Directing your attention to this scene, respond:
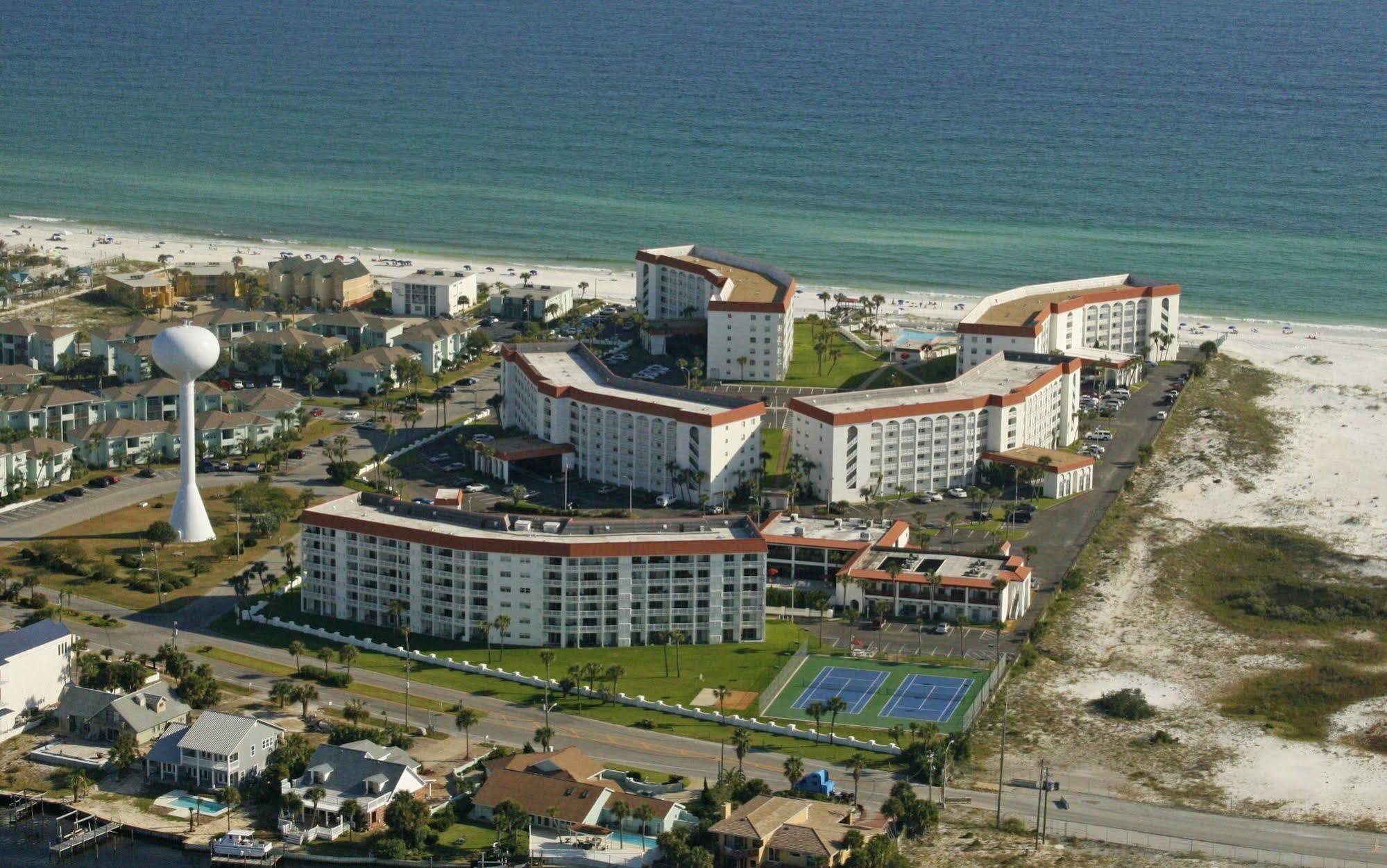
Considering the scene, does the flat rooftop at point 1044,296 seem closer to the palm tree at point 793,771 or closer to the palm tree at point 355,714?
the palm tree at point 793,771

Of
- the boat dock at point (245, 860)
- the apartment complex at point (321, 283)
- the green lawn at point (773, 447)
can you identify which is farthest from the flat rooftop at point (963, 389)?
the apartment complex at point (321, 283)

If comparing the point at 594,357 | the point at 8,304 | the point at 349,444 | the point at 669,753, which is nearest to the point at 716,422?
the point at 594,357

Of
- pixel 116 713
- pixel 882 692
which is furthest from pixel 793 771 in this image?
pixel 116 713

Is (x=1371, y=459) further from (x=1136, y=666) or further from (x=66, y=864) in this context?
(x=66, y=864)

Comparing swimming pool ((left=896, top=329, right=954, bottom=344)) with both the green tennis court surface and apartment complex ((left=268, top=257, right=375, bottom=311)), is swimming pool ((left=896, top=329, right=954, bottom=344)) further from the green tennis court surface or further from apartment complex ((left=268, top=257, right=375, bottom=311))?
the green tennis court surface

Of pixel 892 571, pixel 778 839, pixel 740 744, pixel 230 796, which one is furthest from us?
pixel 892 571

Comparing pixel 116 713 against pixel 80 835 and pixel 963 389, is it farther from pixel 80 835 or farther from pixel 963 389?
pixel 963 389

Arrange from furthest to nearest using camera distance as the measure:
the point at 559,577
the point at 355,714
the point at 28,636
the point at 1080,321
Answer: the point at 1080,321, the point at 559,577, the point at 28,636, the point at 355,714
